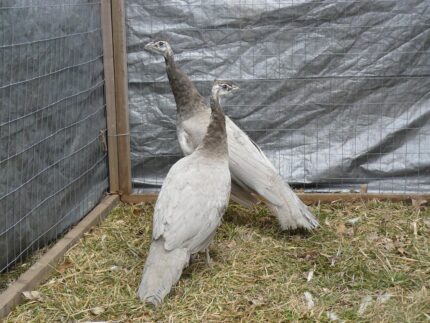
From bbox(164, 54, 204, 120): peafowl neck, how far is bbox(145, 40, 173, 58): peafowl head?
28mm

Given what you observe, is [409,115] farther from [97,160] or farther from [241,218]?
[97,160]

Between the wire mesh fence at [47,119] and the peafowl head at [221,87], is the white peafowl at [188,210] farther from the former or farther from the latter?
the wire mesh fence at [47,119]

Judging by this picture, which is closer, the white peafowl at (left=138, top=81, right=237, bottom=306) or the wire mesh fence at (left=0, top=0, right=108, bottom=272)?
the white peafowl at (left=138, top=81, right=237, bottom=306)

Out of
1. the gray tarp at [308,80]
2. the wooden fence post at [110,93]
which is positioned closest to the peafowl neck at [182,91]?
the gray tarp at [308,80]

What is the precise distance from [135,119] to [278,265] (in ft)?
7.12

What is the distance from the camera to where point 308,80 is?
6.26 meters

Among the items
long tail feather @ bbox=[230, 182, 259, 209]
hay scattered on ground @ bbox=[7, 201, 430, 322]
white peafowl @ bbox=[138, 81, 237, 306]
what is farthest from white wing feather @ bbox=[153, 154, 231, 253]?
long tail feather @ bbox=[230, 182, 259, 209]

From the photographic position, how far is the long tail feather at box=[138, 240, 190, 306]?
4.20 meters

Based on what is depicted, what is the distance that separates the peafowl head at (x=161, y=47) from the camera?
19.1ft

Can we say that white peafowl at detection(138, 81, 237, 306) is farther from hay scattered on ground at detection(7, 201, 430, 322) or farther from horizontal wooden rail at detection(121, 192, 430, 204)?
horizontal wooden rail at detection(121, 192, 430, 204)

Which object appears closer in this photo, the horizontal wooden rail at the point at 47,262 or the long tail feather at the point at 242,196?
the horizontal wooden rail at the point at 47,262

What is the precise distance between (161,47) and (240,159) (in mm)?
1129

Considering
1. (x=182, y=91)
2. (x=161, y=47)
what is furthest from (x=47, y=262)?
(x=161, y=47)

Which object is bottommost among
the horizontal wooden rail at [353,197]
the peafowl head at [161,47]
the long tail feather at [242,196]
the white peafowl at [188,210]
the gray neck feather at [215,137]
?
the horizontal wooden rail at [353,197]
